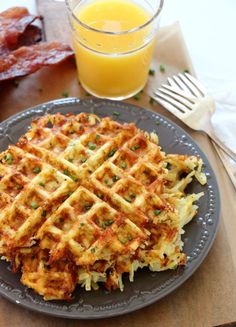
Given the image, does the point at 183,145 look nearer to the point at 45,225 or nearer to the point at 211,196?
the point at 211,196

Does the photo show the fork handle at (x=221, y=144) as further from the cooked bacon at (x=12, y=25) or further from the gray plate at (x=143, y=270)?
the cooked bacon at (x=12, y=25)

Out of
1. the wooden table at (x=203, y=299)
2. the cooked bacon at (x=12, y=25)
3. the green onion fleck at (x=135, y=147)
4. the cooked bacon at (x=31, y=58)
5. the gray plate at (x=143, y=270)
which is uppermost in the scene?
the cooked bacon at (x=12, y=25)

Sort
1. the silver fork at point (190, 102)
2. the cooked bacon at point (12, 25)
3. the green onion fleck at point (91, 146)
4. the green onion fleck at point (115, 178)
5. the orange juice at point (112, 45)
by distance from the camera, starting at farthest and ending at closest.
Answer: the cooked bacon at point (12, 25), the silver fork at point (190, 102), the orange juice at point (112, 45), the green onion fleck at point (91, 146), the green onion fleck at point (115, 178)

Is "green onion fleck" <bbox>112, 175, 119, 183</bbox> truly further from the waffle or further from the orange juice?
the orange juice

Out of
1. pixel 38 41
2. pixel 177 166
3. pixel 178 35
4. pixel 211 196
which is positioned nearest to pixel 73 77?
pixel 38 41

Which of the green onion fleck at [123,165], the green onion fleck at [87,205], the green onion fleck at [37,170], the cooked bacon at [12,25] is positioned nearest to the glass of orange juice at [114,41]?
the cooked bacon at [12,25]

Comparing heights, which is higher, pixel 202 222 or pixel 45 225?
pixel 45 225

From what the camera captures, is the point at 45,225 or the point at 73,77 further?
the point at 73,77
